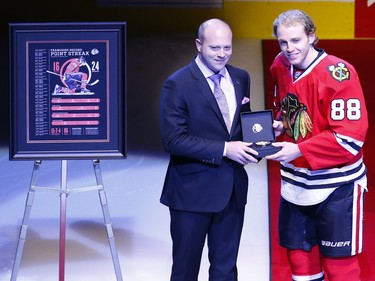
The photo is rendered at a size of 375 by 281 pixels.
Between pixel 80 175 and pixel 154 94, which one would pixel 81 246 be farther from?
pixel 154 94

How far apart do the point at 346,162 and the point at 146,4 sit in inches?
258

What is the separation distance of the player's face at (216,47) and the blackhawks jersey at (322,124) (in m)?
0.29

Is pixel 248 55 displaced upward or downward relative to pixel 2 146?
upward

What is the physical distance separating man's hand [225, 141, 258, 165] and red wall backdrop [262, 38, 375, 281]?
106cm

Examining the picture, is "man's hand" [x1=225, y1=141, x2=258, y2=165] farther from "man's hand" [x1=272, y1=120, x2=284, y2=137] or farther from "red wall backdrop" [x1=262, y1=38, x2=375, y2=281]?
"red wall backdrop" [x1=262, y1=38, x2=375, y2=281]

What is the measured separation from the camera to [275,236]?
15.0 feet

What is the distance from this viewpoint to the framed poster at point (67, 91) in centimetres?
351

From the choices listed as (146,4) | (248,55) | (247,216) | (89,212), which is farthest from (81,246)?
(146,4)

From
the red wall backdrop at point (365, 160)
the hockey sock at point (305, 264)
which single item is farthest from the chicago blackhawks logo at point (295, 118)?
the red wall backdrop at point (365, 160)

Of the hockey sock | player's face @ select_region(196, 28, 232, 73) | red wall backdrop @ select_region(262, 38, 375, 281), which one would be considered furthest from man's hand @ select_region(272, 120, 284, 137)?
red wall backdrop @ select_region(262, 38, 375, 281)

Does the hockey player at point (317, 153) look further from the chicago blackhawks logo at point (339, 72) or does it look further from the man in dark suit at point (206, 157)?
the man in dark suit at point (206, 157)

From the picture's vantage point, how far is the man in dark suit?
10.4 feet

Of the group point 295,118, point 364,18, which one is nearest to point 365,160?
point 295,118

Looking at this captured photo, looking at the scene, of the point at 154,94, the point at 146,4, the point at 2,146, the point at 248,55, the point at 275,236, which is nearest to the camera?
the point at 275,236
